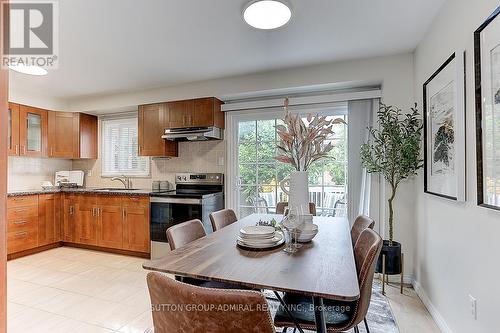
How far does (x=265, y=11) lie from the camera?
1.97 metres

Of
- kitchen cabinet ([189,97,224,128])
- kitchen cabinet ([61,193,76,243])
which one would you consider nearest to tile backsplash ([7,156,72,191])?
kitchen cabinet ([61,193,76,243])

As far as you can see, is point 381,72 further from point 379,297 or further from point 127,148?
point 127,148

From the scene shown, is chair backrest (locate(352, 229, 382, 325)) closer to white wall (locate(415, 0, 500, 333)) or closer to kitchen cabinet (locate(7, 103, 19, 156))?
white wall (locate(415, 0, 500, 333))

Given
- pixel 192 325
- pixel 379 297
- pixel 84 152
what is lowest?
pixel 379 297

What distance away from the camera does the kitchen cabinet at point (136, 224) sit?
3.71 meters

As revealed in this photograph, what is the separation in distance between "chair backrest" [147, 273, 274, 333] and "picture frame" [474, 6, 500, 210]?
4.44 ft

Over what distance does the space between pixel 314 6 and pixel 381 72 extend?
1.33 m

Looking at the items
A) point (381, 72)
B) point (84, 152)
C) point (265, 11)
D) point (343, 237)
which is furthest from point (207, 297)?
point (84, 152)

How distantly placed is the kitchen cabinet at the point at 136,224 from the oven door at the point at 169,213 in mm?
157

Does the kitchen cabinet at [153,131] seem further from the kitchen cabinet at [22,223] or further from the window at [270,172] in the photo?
the kitchen cabinet at [22,223]

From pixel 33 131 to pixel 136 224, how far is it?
2.27 meters

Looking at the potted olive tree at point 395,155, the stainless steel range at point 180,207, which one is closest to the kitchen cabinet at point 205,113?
the stainless steel range at point 180,207

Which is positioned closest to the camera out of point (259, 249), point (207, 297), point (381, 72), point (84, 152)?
point (207, 297)

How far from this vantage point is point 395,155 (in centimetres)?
259
